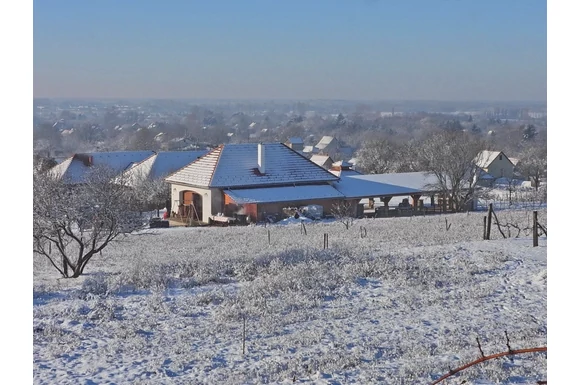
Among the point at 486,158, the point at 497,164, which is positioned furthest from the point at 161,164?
the point at 497,164

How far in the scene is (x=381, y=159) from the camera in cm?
4166

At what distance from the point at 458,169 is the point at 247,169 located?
28.1 ft

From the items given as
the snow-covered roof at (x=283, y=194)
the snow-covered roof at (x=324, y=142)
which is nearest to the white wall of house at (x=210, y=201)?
the snow-covered roof at (x=283, y=194)

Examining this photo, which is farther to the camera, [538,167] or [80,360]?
[538,167]

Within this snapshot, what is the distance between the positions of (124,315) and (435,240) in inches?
299

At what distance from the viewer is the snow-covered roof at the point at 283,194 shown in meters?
22.7

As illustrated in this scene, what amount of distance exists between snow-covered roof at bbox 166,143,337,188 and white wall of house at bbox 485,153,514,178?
8.30 m

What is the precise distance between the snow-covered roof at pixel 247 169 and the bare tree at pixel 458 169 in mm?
4546

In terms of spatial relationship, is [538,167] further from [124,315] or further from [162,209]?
[124,315]

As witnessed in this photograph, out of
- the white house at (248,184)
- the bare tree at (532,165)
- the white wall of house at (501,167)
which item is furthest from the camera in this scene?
the white wall of house at (501,167)

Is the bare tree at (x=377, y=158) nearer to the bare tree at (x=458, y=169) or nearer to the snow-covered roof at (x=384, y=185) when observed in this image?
the snow-covered roof at (x=384, y=185)

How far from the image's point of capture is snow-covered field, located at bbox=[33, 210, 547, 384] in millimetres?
5578

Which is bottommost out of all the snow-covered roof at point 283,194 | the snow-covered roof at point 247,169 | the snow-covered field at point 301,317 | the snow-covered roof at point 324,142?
the snow-covered field at point 301,317

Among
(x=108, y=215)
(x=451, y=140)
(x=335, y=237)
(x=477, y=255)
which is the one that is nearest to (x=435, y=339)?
(x=477, y=255)
